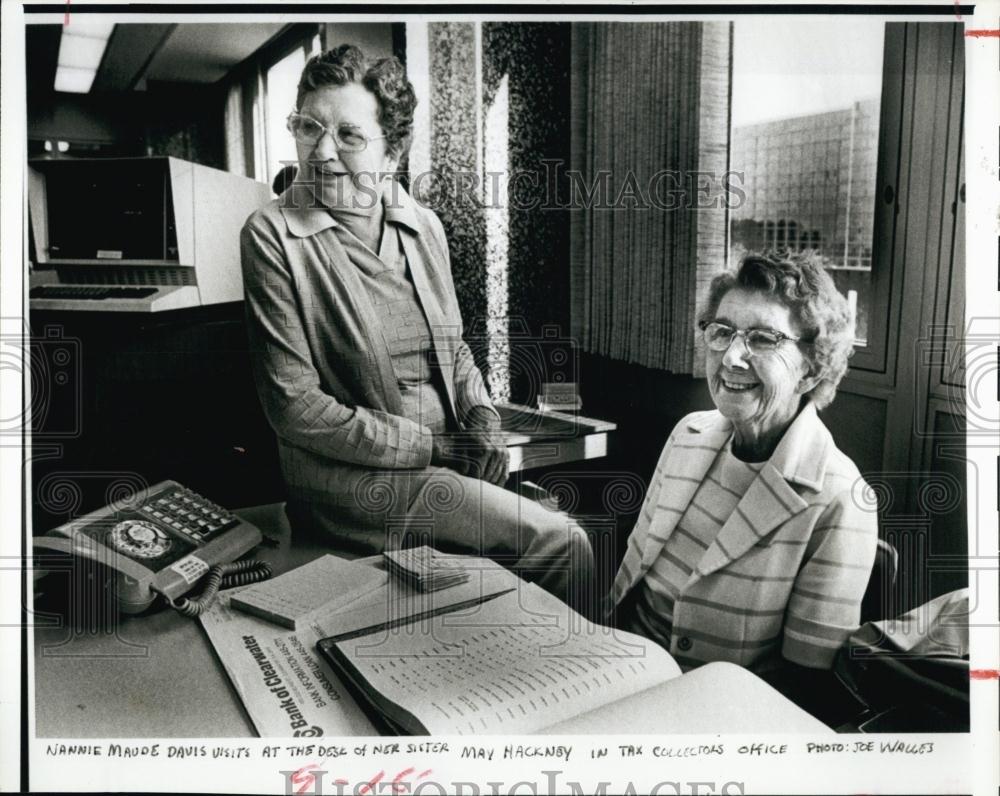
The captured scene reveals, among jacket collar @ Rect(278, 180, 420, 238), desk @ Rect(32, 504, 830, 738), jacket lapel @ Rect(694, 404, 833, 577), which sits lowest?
desk @ Rect(32, 504, 830, 738)

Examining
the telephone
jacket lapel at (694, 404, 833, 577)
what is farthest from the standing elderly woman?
jacket lapel at (694, 404, 833, 577)

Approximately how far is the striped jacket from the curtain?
0.61 ft

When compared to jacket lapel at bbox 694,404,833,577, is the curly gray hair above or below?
above

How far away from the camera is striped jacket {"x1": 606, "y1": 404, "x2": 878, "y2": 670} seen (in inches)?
50.9

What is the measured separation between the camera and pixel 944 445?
1.37 metres

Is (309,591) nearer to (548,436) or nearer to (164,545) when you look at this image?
(164,545)

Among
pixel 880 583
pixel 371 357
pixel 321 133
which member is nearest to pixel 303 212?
pixel 321 133

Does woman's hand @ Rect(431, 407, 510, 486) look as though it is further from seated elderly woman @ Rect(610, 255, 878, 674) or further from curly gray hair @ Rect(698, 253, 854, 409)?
curly gray hair @ Rect(698, 253, 854, 409)

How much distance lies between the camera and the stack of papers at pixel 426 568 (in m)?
1.37

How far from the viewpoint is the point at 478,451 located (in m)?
1.38

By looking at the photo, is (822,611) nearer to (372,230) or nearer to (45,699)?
(372,230)

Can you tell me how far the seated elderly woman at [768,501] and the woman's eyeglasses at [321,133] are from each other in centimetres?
57

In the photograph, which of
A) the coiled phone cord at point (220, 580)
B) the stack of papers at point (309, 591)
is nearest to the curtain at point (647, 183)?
the stack of papers at point (309, 591)

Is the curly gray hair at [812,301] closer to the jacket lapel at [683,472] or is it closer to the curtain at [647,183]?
the curtain at [647,183]
